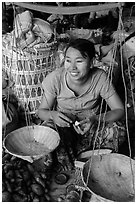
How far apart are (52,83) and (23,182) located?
0.64 metres

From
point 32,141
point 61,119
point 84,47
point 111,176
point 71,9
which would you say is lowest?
point 111,176

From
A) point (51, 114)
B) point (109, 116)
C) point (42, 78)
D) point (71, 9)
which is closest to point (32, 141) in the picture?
point (51, 114)

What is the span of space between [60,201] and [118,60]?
140cm

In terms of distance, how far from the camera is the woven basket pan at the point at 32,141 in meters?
1.81

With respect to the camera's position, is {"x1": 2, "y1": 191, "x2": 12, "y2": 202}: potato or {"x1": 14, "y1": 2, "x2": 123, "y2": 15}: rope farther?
{"x1": 2, "y1": 191, "x2": 12, "y2": 202}: potato

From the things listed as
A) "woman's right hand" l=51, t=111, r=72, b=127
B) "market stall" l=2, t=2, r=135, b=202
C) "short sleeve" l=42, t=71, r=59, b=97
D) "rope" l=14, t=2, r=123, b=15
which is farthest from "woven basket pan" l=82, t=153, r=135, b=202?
"rope" l=14, t=2, r=123, b=15

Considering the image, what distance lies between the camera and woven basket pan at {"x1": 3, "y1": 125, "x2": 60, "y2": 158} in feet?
5.93

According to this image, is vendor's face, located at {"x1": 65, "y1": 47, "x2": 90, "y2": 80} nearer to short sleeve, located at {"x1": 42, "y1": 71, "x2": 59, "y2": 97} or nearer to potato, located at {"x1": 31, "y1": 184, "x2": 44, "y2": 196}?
short sleeve, located at {"x1": 42, "y1": 71, "x2": 59, "y2": 97}

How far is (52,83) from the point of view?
2.03m

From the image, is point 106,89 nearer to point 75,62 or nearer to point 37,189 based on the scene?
point 75,62

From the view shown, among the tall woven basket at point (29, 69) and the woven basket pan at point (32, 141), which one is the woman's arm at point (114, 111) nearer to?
the woven basket pan at point (32, 141)

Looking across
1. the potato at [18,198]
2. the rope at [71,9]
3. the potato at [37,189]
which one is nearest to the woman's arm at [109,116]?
the potato at [37,189]

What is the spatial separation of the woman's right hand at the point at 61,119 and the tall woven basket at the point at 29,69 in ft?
2.07

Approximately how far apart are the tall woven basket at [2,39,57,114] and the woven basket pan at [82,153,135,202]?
3.58 feet
